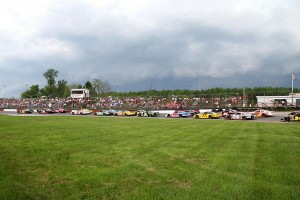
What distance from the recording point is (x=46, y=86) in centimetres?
A: 13888

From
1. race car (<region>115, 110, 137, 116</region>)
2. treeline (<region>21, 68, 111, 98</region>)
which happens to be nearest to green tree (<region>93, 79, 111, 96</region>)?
treeline (<region>21, 68, 111, 98</region>)

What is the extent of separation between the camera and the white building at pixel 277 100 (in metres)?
61.7

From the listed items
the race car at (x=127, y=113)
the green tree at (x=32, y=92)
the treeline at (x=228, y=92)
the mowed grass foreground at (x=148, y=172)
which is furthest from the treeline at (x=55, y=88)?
the mowed grass foreground at (x=148, y=172)

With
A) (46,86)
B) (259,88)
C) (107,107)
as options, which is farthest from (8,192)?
(46,86)

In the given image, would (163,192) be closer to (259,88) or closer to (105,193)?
(105,193)

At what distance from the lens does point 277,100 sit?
6394cm

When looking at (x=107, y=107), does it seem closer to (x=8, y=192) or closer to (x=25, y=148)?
(x=25, y=148)

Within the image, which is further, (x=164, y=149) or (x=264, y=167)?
(x=164, y=149)

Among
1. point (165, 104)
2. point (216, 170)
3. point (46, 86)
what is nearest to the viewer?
point (216, 170)

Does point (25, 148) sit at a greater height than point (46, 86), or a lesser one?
lesser

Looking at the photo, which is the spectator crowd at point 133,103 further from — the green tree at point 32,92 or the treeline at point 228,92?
the green tree at point 32,92

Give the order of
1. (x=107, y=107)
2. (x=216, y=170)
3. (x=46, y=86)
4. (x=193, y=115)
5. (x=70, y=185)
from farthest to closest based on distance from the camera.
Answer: (x=46, y=86)
(x=107, y=107)
(x=193, y=115)
(x=216, y=170)
(x=70, y=185)

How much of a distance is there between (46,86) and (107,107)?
69819mm

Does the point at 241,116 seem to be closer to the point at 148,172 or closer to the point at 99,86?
the point at 148,172
